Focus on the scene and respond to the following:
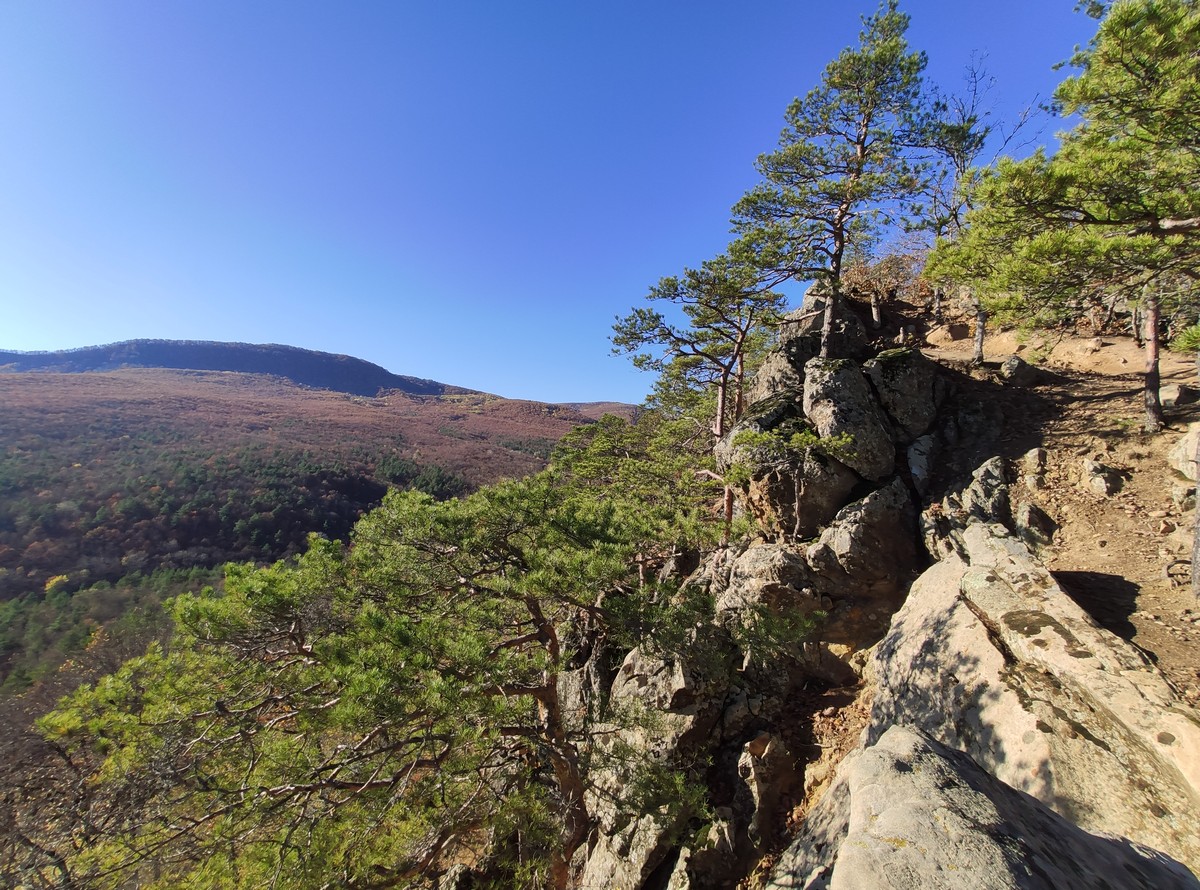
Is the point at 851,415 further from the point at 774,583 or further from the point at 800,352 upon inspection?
the point at 774,583

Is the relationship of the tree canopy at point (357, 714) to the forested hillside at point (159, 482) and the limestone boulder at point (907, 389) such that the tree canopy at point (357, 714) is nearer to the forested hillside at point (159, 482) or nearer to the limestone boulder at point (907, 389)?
the forested hillside at point (159, 482)

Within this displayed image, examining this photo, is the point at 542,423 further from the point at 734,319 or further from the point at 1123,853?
the point at 1123,853

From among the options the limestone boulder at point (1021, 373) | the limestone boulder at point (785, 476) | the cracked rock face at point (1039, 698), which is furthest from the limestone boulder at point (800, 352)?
the cracked rock face at point (1039, 698)

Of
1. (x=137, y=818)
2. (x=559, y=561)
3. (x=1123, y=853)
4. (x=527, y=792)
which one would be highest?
(x=559, y=561)

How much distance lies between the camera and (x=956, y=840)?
2135 millimetres

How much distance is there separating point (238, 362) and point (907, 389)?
183m

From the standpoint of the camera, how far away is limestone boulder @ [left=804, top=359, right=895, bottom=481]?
31.7ft

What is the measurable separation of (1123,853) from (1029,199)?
6.87 m

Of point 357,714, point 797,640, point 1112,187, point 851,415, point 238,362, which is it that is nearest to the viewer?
point 357,714

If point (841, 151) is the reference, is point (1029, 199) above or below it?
below

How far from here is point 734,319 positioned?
41.2 ft

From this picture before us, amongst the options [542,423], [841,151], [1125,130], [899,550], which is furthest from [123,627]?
[542,423]

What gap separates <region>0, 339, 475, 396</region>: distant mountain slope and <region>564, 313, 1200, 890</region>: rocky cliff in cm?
15531

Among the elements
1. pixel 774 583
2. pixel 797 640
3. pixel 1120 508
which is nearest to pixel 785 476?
pixel 774 583
